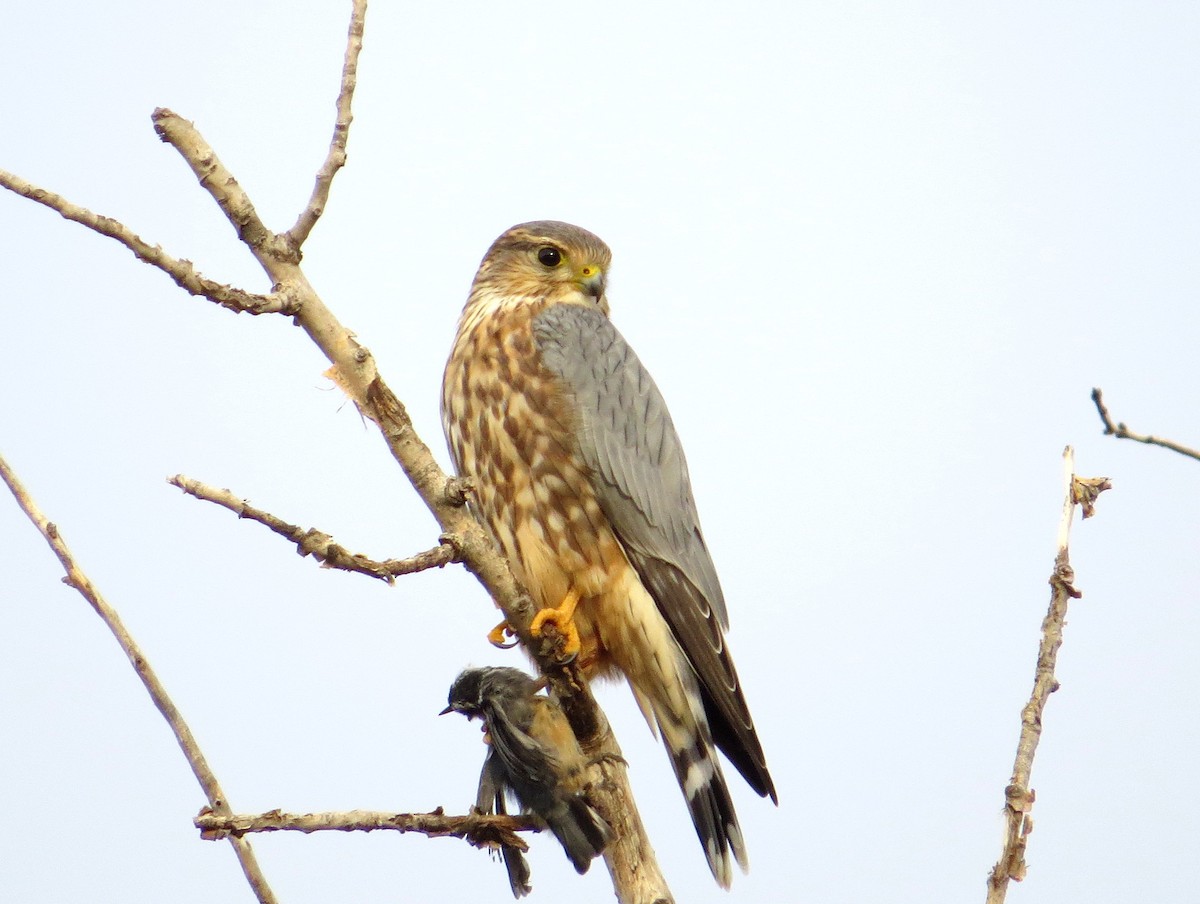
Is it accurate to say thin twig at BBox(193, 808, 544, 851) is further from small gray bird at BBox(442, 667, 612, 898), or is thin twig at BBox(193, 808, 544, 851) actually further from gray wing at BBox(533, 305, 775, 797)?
gray wing at BBox(533, 305, 775, 797)

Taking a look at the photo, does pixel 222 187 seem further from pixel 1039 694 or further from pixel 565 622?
pixel 1039 694

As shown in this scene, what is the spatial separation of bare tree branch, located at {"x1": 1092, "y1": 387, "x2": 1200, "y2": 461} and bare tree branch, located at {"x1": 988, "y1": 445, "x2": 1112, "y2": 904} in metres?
0.55

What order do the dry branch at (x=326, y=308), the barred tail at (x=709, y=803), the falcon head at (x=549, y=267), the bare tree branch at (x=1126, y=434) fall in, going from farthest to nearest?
1. the falcon head at (x=549, y=267)
2. the barred tail at (x=709, y=803)
3. the dry branch at (x=326, y=308)
4. the bare tree branch at (x=1126, y=434)

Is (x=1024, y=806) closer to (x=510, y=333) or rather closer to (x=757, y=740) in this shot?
(x=757, y=740)

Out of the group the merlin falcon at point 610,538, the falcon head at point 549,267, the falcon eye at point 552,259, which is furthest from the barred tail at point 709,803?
the falcon eye at point 552,259

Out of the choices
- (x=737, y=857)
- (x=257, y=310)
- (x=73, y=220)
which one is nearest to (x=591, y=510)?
(x=737, y=857)

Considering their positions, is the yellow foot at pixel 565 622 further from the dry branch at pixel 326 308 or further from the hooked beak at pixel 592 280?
the hooked beak at pixel 592 280

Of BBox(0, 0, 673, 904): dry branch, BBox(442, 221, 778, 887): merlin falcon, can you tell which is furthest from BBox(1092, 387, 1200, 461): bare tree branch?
BBox(442, 221, 778, 887): merlin falcon

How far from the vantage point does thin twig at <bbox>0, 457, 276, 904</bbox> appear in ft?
6.93

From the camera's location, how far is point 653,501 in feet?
12.3

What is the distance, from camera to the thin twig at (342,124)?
2342mm

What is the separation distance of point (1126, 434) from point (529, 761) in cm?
167

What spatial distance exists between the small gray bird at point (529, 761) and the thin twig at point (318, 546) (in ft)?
2.75

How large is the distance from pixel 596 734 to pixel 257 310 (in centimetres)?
138
